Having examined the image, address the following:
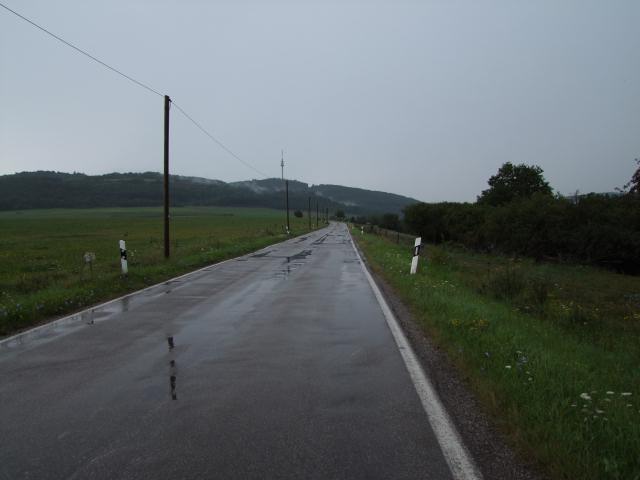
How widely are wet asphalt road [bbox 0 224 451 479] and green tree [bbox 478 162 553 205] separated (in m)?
64.7

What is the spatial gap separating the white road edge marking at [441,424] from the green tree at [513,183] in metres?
65.6

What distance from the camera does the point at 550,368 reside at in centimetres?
487

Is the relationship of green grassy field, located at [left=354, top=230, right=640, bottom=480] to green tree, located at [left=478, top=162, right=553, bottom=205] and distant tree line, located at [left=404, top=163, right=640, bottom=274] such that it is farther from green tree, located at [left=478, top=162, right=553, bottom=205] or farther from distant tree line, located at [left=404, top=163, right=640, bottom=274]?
green tree, located at [left=478, top=162, right=553, bottom=205]

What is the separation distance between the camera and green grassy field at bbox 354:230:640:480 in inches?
126

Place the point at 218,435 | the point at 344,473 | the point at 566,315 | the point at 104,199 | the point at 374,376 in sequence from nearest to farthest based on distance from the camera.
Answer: the point at 344,473
the point at 218,435
the point at 374,376
the point at 566,315
the point at 104,199

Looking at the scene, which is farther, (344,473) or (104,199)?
(104,199)

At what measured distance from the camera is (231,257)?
22.1 m

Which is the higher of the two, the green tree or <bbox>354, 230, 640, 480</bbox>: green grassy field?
the green tree

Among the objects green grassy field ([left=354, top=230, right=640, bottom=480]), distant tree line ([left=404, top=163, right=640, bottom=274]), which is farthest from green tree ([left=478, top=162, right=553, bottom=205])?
green grassy field ([left=354, top=230, right=640, bottom=480])

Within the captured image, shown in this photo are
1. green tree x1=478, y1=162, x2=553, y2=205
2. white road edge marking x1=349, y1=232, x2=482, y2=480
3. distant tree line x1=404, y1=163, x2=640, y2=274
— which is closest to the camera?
white road edge marking x1=349, y1=232, x2=482, y2=480

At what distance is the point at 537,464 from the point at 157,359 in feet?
14.2

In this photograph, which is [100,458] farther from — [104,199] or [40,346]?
[104,199]

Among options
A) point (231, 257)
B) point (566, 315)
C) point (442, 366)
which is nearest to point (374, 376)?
point (442, 366)

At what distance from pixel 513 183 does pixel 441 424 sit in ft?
234
